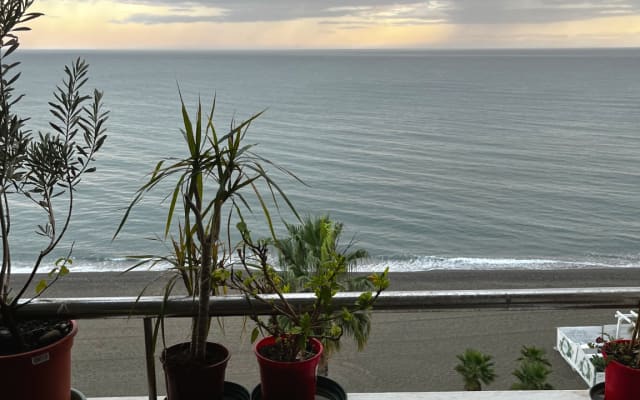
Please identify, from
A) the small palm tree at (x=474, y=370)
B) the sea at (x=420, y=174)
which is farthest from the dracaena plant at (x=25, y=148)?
the small palm tree at (x=474, y=370)

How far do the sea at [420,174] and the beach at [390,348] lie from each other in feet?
7.42

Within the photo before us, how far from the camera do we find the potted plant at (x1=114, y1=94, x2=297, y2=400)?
134 centimetres

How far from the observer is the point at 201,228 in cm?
136

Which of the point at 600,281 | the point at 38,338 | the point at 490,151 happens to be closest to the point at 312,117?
the point at 490,151

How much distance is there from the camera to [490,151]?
130 ft

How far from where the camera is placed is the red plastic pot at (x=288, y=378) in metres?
1.46

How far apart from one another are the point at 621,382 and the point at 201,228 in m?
1.13

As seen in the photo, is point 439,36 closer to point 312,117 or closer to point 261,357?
point 312,117

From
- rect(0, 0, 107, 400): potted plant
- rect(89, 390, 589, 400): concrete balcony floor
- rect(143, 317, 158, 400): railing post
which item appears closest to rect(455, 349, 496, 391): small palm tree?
rect(89, 390, 589, 400): concrete balcony floor

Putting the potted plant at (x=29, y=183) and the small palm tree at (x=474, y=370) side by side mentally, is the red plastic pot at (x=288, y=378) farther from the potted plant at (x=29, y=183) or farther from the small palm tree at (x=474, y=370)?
the small palm tree at (x=474, y=370)

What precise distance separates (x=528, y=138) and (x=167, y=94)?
125 feet

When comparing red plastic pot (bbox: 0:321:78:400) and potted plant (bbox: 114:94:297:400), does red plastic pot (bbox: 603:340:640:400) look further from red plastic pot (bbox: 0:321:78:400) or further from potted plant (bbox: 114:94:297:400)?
red plastic pot (bbox: 0:321:78:400)

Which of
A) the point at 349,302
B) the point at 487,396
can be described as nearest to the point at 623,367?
the point at 487,396

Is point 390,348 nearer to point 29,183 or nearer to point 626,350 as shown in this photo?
point 626,350
